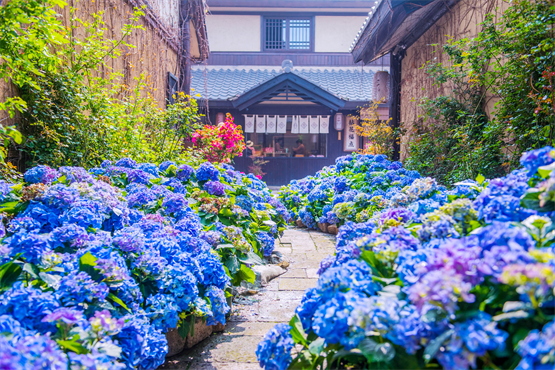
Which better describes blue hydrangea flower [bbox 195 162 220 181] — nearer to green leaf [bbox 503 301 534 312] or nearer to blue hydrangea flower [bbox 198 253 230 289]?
blue hydrangea flower [bbox 198 253 230 289]

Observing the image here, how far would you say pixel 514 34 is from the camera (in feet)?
9.43

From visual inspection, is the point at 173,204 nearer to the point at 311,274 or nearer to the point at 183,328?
the point at 183,328

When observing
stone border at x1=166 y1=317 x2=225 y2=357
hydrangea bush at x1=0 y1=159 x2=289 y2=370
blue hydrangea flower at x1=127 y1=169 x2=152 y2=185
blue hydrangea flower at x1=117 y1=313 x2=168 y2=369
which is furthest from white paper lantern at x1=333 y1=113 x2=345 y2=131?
blue hydrangea flower at x1=117 y1=313 x2=168 y2=369

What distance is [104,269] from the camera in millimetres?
1377

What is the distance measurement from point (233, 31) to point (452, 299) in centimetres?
Answer: 1515

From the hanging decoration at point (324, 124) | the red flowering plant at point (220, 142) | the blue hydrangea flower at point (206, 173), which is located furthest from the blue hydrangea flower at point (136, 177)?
the hanging decoration at point (324, 124)

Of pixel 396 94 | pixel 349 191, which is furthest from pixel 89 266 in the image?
pixel 396 94

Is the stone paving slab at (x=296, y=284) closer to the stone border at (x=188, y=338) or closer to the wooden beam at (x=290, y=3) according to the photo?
the stone border at (x=188, y=338)

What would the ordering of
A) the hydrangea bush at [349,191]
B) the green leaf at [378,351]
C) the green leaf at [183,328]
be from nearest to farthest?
the green leaf at [378,351] < the green leaf at [183,328] < the hydrangea bush at [349,191]

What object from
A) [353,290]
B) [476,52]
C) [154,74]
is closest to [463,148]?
[476,52]

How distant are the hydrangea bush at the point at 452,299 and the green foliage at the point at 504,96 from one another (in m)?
1.91

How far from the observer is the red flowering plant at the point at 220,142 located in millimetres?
5891

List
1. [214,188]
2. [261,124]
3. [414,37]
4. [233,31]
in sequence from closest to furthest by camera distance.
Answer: [214,188] → [414,37] → [261,124] → [233,31]

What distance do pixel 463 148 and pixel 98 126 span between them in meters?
3.79
